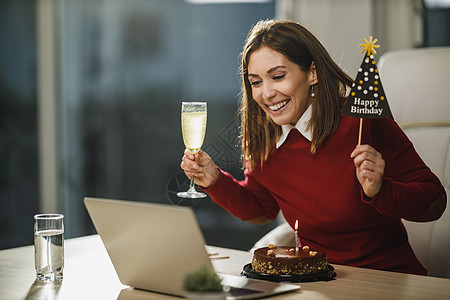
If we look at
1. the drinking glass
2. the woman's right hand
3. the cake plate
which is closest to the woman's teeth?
the woman's right hand

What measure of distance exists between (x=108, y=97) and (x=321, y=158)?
88.6 inches

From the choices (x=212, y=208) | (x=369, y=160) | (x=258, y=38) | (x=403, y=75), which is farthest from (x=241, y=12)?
(x=369, y=160)

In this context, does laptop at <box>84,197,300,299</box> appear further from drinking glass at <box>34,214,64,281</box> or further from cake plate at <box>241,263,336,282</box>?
drinking glass at <box>34,214,64,281</box>

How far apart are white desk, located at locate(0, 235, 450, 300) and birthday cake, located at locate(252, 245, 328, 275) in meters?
0.04

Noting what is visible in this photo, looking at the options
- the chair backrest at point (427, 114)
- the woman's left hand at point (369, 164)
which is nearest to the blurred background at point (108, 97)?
the chair backrest at point (427, 114)

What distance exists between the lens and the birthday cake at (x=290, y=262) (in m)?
1.29

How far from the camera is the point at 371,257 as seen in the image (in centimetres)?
178

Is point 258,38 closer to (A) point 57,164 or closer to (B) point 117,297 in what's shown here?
(B) point 117,297

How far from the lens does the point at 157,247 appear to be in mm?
1101

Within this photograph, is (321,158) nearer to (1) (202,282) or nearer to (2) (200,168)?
(2) (200,168)

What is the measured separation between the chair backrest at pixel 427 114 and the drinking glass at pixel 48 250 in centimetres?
127

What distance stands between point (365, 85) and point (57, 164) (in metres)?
2.84

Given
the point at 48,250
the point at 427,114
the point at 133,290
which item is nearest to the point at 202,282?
the point at 133,290

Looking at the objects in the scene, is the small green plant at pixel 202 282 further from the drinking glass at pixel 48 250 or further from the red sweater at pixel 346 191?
the red sweater at pixel 346 191
